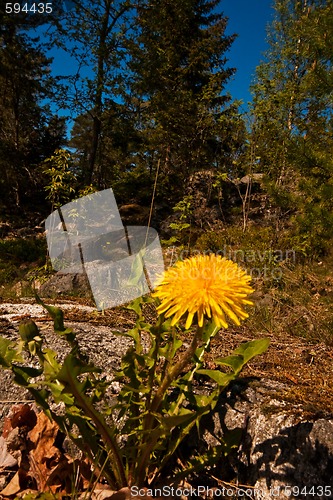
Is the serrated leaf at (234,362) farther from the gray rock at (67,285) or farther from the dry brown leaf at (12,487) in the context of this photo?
the gray rock at (67,285)

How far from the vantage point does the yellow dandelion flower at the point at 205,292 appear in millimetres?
845

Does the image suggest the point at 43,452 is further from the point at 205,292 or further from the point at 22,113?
the point at 22,113

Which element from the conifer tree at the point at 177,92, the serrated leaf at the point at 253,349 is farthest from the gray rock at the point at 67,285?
the conifer tree at the point at 177,92

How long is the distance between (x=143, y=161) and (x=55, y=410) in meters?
12.0

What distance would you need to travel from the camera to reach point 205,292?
873 mm

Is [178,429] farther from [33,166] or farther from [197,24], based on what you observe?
[197,24]

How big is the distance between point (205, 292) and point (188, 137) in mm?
10744

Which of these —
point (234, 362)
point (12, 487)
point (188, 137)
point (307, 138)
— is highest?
point (188, 137)

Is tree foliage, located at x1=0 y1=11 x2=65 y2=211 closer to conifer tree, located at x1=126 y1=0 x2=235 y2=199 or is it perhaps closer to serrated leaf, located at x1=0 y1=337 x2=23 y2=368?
conifer tree, located at x1=126 y1=0 x2=235 y2=199

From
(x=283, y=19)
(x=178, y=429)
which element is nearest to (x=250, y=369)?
(x=178, y=429)

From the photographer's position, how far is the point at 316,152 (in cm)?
450

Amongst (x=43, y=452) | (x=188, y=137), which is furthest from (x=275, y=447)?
(x=188, y=137)

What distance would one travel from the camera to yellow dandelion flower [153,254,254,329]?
85cm

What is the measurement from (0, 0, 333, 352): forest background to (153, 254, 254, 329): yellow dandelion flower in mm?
3158
